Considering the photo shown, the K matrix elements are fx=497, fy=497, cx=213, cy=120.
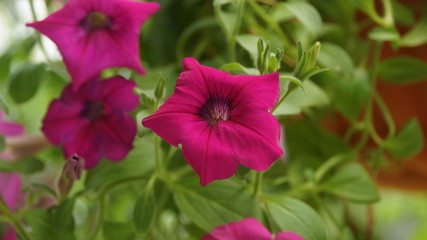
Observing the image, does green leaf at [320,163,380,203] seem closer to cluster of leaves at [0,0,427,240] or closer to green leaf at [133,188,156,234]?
cluster of leaves at [0,0,427,240]

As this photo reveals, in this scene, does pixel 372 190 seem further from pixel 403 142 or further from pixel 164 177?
pixel 164 177

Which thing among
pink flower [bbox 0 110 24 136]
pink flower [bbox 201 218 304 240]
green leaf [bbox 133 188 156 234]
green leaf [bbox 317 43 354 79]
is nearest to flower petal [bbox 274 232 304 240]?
pink flower [bbox 201 218 304 240]

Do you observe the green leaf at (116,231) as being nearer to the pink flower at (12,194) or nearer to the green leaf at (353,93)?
the pink flower at (12,194)

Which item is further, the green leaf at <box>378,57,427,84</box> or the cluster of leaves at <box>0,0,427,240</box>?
the green leaf at <box>378,57,427,84</box>

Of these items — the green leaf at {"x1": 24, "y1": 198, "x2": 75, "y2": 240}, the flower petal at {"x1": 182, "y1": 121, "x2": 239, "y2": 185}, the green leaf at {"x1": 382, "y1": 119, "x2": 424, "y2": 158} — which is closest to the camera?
the flower petal at {"x1": 182, "y1": 121, "x2": 239, "y2": 185}

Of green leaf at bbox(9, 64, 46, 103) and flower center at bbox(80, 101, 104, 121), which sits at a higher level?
green leaf at bbox(9, 64, 46, 103)

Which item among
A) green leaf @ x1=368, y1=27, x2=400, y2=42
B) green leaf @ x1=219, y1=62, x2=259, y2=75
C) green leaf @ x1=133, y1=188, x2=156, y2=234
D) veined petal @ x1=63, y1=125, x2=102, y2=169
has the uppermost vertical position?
green leaf @ x1=219, y1=62, x2=259, y2=75

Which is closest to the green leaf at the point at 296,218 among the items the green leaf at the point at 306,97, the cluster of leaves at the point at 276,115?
the cluster of leaves at the point at 276,115

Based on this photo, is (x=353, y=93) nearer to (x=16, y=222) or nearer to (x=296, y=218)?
(x=296, y=218)
